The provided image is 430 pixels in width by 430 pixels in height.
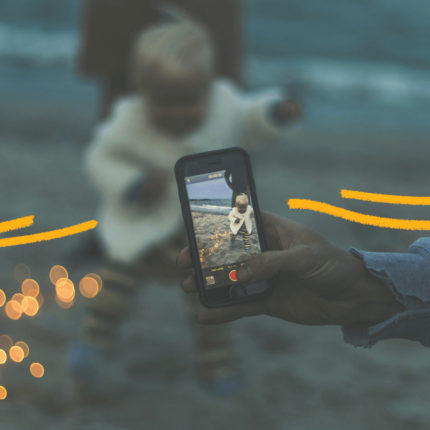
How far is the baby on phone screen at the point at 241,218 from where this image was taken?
1134 millimetres

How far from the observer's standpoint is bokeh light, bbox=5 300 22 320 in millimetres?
2759

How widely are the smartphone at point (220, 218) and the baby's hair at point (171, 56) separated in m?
1.03

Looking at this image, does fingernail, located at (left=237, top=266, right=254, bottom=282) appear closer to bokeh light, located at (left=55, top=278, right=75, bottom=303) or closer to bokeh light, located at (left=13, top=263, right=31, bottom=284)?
bokeh light, located at (left=55, top=278, right=75, bottom=303)

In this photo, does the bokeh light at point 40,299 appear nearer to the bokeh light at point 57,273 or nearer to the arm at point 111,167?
the bokeh light at point 57,273

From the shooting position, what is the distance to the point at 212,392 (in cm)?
234

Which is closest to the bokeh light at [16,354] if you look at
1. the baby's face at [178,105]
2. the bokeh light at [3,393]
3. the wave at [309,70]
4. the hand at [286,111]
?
the bokeh light at [3,393]

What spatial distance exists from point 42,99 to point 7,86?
41.6 inches

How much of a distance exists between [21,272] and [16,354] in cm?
81

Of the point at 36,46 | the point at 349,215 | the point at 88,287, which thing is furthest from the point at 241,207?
the point at 36,46

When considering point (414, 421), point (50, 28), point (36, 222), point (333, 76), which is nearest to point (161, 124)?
point (414, 421)

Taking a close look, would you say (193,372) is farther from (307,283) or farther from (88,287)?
(307,283)

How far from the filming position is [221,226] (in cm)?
113

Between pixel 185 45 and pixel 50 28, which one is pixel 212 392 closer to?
pixel 185 45

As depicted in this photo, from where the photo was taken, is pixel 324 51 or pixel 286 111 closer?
pixel 286 111
